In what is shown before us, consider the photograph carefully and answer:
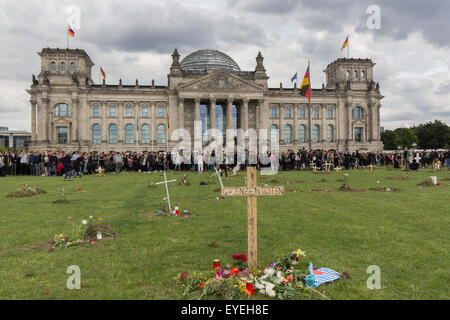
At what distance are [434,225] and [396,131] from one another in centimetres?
11511

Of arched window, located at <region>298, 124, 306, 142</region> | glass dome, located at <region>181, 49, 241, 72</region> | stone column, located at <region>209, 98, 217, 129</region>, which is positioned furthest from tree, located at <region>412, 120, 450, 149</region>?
stone column, located at <region>209, 98, 217, 129</region>

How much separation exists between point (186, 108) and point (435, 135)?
78.5 m

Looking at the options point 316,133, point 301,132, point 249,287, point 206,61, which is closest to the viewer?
point 249,287

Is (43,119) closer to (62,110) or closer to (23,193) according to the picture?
(62,110)

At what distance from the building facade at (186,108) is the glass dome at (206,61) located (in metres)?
9.88

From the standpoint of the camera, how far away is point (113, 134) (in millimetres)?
68562

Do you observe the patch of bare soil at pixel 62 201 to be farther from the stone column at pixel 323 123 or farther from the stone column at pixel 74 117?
the stone column at pixel 323 123

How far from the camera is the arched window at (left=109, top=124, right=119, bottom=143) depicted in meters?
68.4

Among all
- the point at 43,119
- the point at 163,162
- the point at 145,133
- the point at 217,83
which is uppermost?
the point at 217,83

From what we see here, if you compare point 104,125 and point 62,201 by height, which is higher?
point 104,125

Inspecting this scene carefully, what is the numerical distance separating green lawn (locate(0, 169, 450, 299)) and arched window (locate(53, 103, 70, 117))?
2271 inches

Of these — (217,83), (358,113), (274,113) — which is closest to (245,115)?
(217,83)
